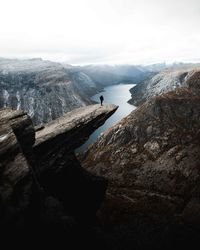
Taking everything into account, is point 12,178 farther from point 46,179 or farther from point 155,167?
point 155,167

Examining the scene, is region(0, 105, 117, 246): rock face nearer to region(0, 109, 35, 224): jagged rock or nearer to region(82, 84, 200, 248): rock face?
region(0, 109, 35, 224): jagged rock

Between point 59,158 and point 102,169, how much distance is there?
73.1 m

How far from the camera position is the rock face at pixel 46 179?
38.4 m

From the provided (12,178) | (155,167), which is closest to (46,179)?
(12,178)

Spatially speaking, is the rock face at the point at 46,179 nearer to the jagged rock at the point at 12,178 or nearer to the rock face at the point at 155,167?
the jagged rock at the point at 12,178

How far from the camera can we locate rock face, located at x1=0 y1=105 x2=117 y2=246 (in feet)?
126

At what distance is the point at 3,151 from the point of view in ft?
132

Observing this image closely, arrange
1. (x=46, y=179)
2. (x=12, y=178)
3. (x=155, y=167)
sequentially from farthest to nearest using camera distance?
(x=155, y=167) < (x=46, y=179) < (x=12, y=178)

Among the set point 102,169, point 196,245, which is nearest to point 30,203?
point 196,245

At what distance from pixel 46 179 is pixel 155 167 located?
74.5 metres

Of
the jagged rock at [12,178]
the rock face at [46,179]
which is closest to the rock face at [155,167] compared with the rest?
the rock face at [46,179]

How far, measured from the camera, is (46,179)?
67438 mm

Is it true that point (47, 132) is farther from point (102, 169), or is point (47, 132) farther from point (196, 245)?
point (102, 169)

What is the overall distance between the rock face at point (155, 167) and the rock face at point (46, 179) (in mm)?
17226
